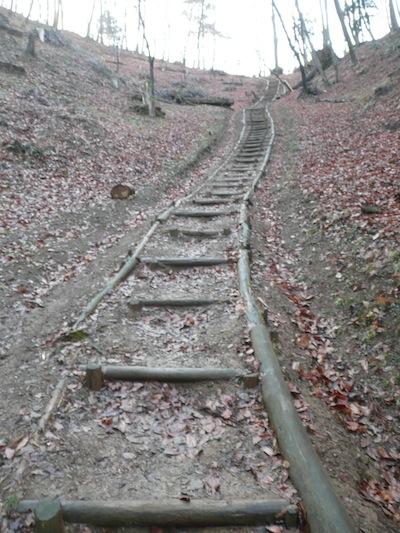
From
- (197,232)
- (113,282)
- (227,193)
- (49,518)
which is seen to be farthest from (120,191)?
(49,518)

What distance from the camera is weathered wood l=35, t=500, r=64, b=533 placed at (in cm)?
249

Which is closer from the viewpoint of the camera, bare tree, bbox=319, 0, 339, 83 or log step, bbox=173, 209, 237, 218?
log step, bbox=173, 209, 237, 218

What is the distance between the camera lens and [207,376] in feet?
14.1

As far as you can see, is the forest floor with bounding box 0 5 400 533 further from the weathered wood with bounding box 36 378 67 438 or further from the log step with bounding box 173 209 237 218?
the log step with bounding box 173 209 237 218

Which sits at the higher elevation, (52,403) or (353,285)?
(353,285)

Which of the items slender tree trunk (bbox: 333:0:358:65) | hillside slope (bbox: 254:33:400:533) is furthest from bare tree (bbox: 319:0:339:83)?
hillside slope (bbox: 254:33:400:533)

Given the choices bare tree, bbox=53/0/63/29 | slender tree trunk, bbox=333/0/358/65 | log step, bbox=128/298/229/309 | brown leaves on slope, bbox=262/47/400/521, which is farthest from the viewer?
bare tree, bbox=53/0/63/29

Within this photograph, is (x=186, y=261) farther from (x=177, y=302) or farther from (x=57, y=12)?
(x=57, y=12)

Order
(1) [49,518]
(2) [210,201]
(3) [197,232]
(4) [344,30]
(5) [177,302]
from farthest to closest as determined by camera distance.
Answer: (4) [344,30], (2) [210,201], (3) [197,232], (5) [177,302], (1) [49,518]

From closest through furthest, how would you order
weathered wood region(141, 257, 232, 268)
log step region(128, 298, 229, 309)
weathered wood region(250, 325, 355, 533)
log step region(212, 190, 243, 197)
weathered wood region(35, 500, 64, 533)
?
weathered wood region(35, 500, 64, 533)
weathered wood region(250, 325, 355, 533)
log step region(128, 298, 229, 309)
weathered wood region(141, 257, 232, 268)
log step region(212, 190, 243, 197)

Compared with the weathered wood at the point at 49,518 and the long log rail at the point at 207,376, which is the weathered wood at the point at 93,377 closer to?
the long log rail at the point at 207,376

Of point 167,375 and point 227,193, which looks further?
point 227,193

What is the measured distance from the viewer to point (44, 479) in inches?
123

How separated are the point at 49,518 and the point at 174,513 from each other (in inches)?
33.4
